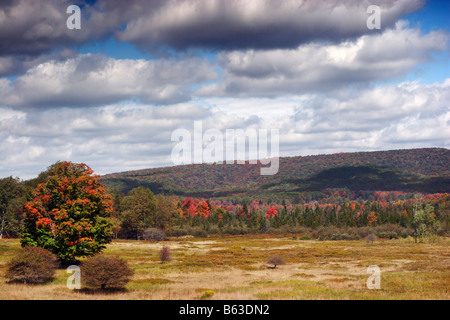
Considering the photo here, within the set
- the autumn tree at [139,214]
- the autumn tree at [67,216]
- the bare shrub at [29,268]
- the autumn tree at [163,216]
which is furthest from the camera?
the autumn tree at [163,216]

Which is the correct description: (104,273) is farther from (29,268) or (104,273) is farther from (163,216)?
(163,216)

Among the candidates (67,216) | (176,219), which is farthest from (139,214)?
(67,216)

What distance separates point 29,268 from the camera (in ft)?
111

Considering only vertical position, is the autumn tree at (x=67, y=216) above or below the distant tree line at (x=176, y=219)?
above

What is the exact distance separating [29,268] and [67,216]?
995 cm

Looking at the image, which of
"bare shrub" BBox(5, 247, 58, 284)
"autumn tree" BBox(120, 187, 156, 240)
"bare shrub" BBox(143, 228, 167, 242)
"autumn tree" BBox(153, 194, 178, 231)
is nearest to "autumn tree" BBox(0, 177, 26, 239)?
"autumn tree" BBox(120, 187, 156, 240)

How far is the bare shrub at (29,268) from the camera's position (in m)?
33.7

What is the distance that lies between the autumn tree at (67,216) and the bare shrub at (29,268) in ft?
23.6

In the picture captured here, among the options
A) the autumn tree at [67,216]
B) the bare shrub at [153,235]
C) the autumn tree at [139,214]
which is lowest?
the bare shrub at [153,235]

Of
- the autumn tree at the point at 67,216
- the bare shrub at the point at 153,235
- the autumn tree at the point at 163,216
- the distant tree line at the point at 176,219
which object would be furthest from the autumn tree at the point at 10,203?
the autumn tree at the point at 67,216

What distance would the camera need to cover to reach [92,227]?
43844 mm

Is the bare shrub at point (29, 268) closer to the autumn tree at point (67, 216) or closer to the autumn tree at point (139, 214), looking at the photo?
the autumn tree at point (67, 216)
